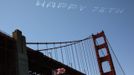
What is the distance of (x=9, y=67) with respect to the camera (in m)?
29.4

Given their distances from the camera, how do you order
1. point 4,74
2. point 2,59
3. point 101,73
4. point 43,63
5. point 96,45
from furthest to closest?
point 96,45, point 101,73, point 43,63, point 2,59, point 4,74

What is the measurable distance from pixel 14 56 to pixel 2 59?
6.16 feet

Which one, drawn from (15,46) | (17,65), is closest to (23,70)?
(17,65)

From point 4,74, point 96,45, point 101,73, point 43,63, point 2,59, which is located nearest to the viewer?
point 4,74

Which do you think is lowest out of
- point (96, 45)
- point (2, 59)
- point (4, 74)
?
point (4, 74)

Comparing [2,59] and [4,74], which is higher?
[2,59]

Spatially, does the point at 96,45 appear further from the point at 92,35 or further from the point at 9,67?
the point at 9,67

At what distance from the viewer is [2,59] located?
30219 millimetres

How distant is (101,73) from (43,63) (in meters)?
12.3

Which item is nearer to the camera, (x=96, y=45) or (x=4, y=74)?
(x=4, y=74)

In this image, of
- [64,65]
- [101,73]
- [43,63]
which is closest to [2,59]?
[43,63]

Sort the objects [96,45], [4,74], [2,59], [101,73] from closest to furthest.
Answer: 1. [4,74]
2. [2,59]
3. [101,73]
4. [96,45]

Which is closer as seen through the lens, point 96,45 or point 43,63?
point 43,63

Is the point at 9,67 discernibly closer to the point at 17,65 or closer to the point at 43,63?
the point at 17,65
